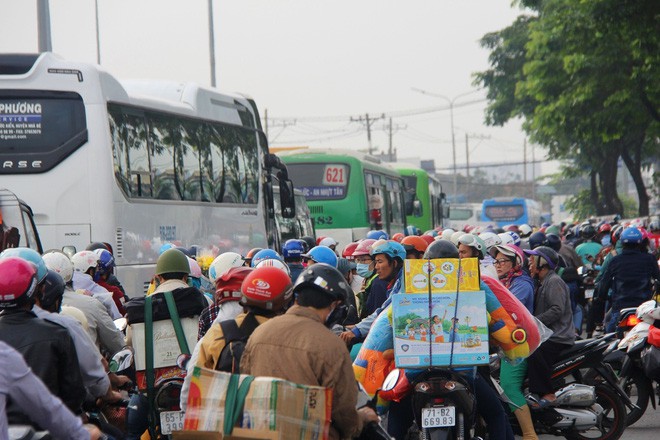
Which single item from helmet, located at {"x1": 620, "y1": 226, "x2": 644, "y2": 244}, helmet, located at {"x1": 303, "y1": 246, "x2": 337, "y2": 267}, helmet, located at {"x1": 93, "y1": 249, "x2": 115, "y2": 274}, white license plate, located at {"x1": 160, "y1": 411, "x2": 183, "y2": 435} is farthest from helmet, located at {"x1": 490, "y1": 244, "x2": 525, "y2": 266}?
helmet, located at {"x1": 620, "y1": 226, "x2": 644, "y2": 244}

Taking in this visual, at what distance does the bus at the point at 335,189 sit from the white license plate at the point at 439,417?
2073 centimetres

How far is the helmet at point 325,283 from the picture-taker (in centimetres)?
520

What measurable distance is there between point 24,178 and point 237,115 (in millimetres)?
5665

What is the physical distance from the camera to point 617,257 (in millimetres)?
13406

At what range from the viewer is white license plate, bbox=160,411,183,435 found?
711 cm

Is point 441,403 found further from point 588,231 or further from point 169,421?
point 588,231

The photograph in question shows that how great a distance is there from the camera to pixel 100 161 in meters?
14.7

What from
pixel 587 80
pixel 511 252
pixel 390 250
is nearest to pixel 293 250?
pixel 390 250

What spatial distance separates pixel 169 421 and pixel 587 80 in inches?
989

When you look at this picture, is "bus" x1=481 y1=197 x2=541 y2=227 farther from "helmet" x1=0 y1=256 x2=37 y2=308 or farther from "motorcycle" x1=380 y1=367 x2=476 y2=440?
"helmet" x1=0 y1=256 x2=37 y2=308

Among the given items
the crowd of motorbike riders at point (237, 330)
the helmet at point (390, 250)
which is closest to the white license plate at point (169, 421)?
the crowd of motorbike riders at point (237, 330)

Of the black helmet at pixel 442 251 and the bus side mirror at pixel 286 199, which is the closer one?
the black helmet at pixel 442 251

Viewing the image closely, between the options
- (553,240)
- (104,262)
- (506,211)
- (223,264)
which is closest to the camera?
(223,264)

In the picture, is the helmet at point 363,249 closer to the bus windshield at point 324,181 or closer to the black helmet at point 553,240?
the black helmet at point 553,240
